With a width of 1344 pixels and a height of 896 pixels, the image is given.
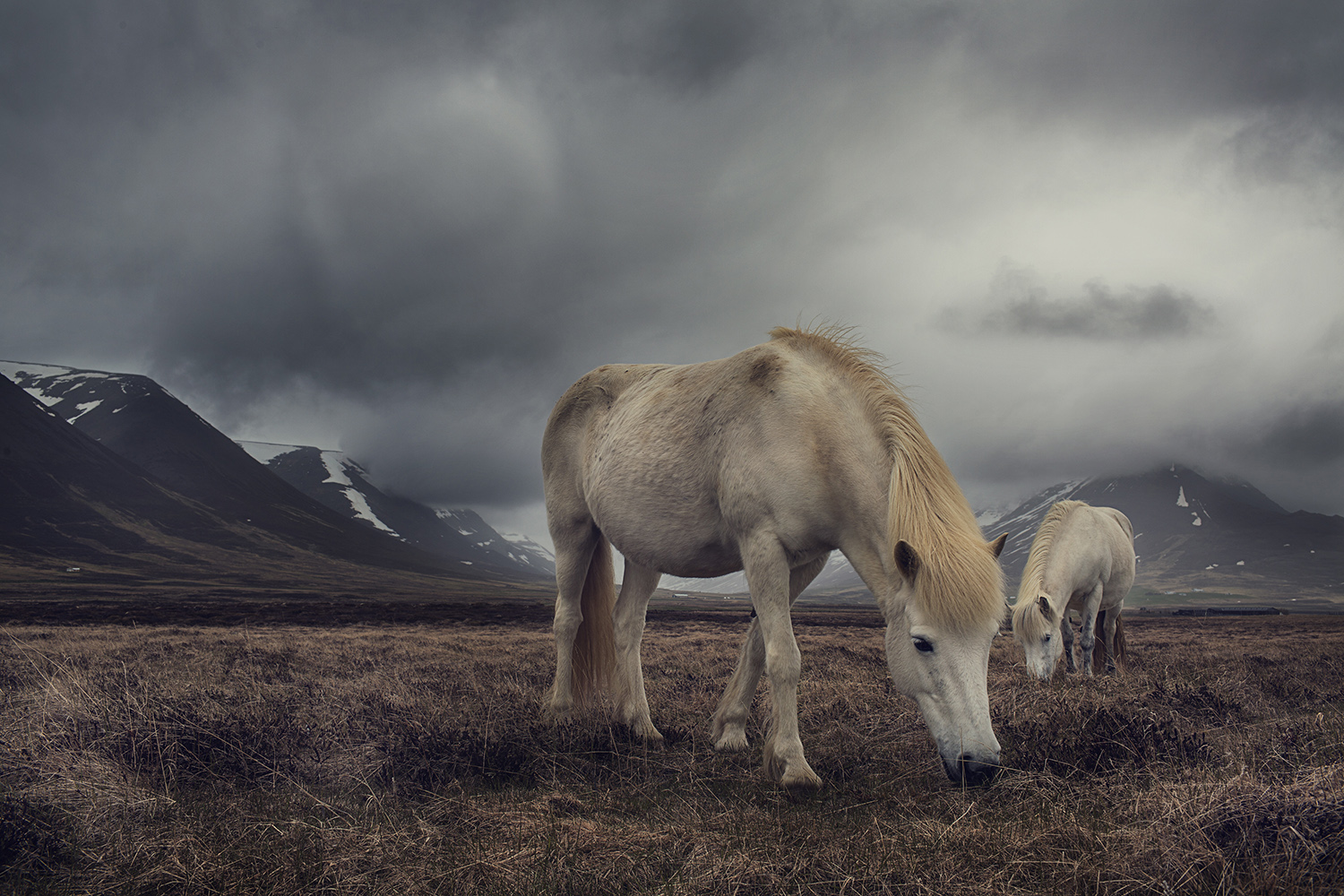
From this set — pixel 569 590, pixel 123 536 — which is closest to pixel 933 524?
pixel 569 590

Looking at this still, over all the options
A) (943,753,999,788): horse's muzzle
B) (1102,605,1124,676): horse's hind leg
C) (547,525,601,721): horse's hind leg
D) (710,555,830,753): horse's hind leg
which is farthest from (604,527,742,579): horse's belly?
(1102,605,1124,676): horse's hind leg

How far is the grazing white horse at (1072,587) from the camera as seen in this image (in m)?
9.46

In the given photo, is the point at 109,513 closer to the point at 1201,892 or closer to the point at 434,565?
the point at 434,565

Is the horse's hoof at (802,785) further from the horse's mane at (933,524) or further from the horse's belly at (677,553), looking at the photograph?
the horse's belly at (677,553)

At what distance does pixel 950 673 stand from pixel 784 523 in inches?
52.0

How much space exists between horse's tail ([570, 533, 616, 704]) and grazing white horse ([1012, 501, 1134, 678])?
636 cm

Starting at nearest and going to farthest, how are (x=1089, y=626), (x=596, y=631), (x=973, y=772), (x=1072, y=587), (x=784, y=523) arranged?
1. (x=973, y=772)
2. (x=784, y=523)
3. (x=596, y=631)
4. (x=1072, y=587)
5. (x=1089, y=626)

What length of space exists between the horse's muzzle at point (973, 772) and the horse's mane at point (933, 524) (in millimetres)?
713

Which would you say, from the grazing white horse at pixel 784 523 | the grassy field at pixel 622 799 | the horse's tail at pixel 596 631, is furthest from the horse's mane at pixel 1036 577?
the horse's tail at pixel 596 631

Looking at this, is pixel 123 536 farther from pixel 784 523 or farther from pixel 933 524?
pixel 933 524

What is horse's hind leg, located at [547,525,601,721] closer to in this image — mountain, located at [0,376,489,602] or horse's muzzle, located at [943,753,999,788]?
horse's muzzle, located at [943,753,999,788]

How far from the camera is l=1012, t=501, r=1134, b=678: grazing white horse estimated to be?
9.46m

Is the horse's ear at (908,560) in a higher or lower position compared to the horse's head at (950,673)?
higher

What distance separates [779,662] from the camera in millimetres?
4164
